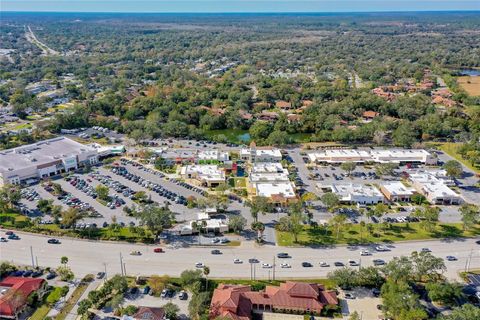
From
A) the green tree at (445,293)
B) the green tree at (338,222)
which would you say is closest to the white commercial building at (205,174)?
the green tree at (338,222)

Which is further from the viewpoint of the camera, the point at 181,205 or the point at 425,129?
A: the point at 425,129

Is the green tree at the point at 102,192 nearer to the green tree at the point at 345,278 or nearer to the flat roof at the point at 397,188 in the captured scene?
the green tree at the point at 345,278

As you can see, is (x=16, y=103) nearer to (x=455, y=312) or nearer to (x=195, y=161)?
(x=195, y=161)

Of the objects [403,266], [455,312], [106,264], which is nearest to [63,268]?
Result: [106,264]

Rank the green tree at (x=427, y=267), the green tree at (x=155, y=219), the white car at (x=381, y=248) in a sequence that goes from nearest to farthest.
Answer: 1. the green tree at (x=427, y=267)
2. the white car at (x=381, y=248)
3. the green tree at (x=155, y=219)

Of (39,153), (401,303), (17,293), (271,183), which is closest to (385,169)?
(271,183)

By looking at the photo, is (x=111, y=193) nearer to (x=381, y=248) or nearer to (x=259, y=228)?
(x=259, y=228)
